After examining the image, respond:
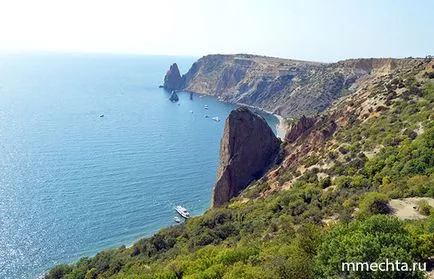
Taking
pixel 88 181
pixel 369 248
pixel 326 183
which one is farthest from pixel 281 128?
pixel 369 248

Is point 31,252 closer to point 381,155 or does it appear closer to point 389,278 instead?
point 381,155

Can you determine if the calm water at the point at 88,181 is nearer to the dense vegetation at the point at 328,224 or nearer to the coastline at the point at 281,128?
the dense vegetation at the point at 328,224

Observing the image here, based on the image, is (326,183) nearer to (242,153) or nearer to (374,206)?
(374,206)

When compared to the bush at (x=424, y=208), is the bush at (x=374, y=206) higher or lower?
lower

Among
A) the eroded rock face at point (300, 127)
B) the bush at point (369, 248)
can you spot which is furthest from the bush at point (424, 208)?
the eroded rock face at point (300, 127)

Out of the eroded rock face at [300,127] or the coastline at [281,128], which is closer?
the eroded rock face at [300,127]

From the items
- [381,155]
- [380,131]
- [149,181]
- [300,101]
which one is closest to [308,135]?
[380,131]
